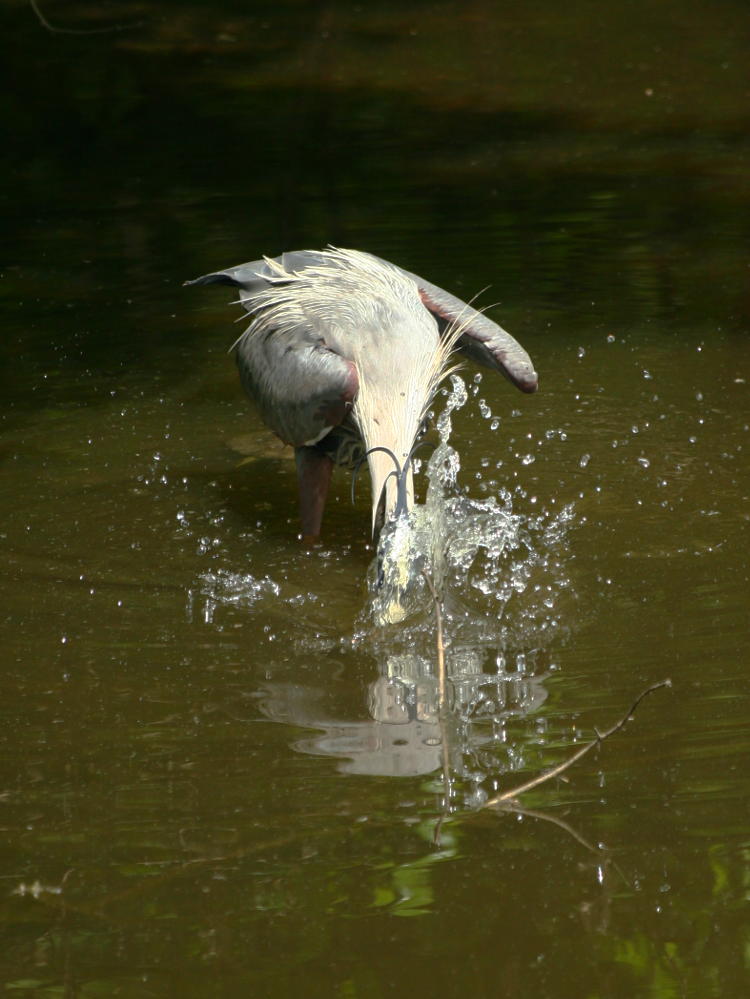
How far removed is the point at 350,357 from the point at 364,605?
2.93 feet

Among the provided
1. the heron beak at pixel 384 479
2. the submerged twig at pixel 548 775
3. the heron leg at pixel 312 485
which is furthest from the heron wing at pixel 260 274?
the submerged twig at pixel 548 775

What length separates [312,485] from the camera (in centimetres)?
573

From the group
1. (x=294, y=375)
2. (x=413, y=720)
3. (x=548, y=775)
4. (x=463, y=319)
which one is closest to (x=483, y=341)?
(x=463, y=319)

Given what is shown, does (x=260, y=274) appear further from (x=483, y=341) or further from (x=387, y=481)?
(x=387, y=481)

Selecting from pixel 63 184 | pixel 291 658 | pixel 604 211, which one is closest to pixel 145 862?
pixel 291 658

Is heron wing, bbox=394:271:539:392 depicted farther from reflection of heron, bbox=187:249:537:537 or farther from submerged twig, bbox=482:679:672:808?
submerged twig, bbox=482:679:672:808

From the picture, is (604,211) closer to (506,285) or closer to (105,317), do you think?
(506,285)

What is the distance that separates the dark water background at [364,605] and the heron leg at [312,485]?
0.11 metres

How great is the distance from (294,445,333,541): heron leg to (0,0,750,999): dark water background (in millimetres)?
114

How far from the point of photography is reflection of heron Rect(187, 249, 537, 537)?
518 centimetres

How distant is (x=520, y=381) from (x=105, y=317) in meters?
3.64

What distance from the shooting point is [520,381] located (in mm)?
5613

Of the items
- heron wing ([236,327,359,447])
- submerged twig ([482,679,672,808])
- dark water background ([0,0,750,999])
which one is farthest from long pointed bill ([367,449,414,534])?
submerged twig ([482,679,672,808])

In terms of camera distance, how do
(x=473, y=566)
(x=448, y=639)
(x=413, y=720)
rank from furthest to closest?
(x=473, y=566)
(x=448, y=639)
(x=413, y=720)
